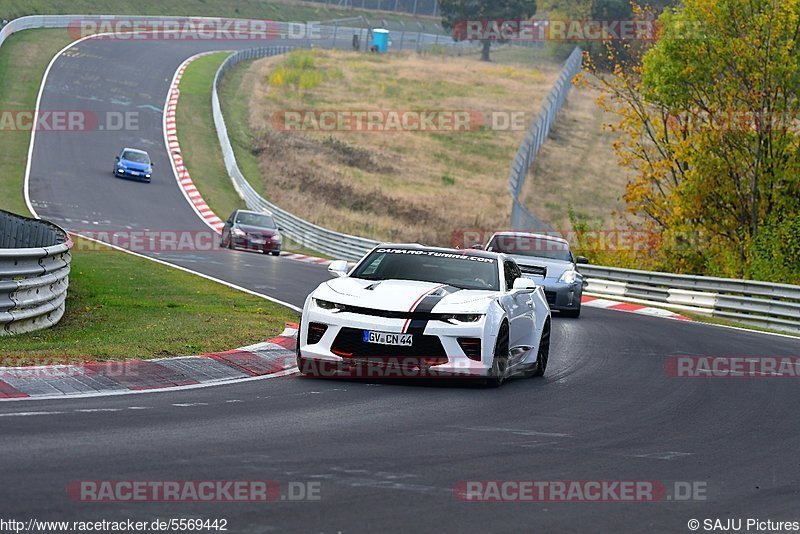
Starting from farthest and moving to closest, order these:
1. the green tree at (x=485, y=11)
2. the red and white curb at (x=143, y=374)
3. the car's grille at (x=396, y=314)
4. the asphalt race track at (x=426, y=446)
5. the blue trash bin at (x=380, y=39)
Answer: the green tree at (x=485, y=11) < the blue trash bin at (x=380, y=39) < the car's grille at (x=396, y=314) < the red and white curb at (x=143, y=374) < the asphalt race track at (x=426, y=446)

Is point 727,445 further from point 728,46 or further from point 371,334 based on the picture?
point 728,46

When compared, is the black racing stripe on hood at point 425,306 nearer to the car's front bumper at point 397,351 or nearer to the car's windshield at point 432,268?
the car's front bumper at point 397,351

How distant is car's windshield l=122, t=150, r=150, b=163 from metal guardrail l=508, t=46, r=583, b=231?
14.2 meters

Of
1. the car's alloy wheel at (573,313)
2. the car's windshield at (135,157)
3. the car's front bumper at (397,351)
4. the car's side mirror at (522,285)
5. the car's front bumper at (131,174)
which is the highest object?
the car's side mirror at (522,285)

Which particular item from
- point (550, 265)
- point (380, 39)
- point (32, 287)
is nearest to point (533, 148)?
point (550, 265)

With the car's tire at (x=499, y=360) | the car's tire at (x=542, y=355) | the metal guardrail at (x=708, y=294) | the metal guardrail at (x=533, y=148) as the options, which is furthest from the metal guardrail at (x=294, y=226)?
the car's tire at (x=499, y=360)

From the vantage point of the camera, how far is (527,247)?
78.0ft

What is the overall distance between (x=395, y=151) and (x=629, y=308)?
38.3 m

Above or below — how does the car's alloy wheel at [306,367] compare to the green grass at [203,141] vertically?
above

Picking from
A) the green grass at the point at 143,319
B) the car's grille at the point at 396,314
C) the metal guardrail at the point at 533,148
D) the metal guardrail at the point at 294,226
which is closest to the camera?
the car's grille at the point at 396,314

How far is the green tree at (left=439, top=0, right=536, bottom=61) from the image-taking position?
104125mm

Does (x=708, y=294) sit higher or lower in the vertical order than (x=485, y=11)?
lower

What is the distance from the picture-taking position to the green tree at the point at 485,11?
104 meters

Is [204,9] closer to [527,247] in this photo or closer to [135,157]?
[135,157]
